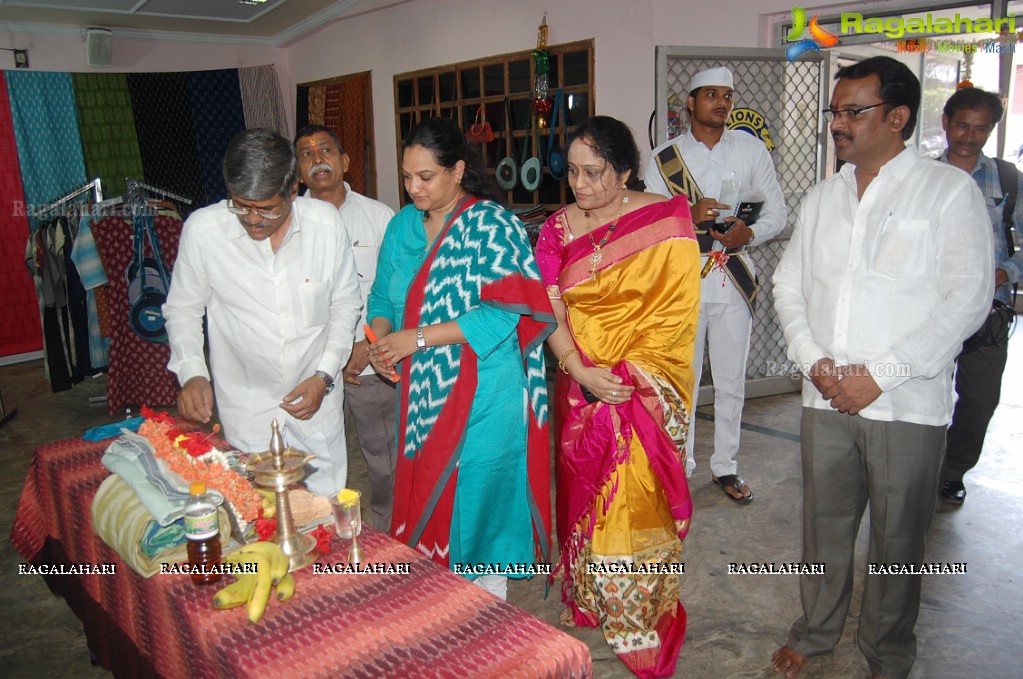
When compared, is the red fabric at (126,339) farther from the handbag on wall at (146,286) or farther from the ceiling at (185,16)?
the ceiling at (185,16)

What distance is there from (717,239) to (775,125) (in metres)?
1.83

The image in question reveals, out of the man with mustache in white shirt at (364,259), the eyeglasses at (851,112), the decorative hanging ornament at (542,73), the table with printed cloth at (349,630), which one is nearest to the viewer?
the table with printed cloth at (349,630)

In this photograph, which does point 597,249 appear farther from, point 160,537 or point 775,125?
point 775,125

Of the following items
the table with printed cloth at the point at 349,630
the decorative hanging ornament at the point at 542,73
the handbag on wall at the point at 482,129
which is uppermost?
the decorative hanging ornament at the point at 542,73

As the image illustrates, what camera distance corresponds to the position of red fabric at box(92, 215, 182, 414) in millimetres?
5043

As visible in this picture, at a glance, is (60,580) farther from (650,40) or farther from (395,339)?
(650,40)

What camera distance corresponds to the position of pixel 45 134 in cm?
732

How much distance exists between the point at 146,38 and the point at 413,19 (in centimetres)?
309

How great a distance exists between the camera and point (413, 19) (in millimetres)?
7289

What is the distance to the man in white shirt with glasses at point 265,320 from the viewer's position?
7.04ft

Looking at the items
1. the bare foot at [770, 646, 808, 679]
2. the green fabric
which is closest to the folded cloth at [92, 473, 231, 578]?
the bare foot at [770, 646, 808, 679]

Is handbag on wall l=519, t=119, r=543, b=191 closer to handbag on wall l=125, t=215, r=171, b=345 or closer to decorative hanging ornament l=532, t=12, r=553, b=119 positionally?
decorative hanging ornament l=532, t=12, r=553, b=119

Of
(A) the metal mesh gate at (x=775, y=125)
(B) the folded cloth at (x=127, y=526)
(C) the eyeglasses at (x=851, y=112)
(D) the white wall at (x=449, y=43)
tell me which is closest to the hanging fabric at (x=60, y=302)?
(D) the white wall at (x=449, y=43)

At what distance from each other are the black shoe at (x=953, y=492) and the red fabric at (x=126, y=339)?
4.58 meters
